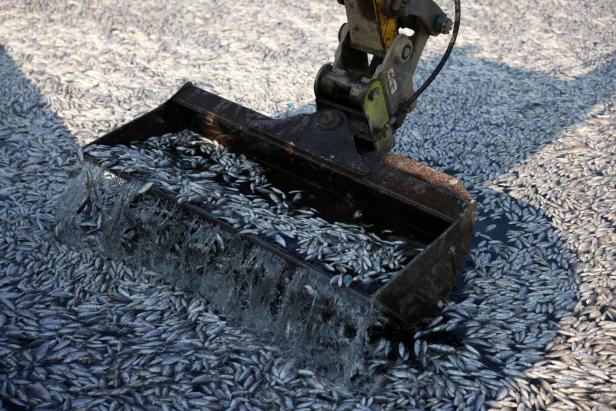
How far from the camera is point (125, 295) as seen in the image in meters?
4.98

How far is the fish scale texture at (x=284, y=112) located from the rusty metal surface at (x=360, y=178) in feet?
1.61

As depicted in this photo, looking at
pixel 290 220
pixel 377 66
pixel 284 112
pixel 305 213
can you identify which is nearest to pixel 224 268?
pixel 290 220

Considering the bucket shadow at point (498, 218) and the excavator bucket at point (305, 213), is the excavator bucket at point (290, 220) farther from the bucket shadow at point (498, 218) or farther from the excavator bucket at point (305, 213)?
the bucket shadow at point (498, 218)

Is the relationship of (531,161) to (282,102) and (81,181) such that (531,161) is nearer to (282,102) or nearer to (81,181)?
(282,102)

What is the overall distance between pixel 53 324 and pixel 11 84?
4317 millimetres

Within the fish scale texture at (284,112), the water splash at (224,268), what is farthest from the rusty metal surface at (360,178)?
the fish scale texture at (284,112)

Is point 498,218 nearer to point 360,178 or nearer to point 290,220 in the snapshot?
point 360,178

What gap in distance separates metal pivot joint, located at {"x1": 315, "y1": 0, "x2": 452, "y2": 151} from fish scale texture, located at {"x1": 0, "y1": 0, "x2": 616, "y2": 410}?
1.34m

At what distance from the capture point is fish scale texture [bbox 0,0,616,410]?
4.34 metres

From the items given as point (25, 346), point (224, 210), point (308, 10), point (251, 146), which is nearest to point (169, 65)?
point (308, 10)

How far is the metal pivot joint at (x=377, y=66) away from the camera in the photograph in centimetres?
458

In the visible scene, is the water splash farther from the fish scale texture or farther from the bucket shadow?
the bucket shadow

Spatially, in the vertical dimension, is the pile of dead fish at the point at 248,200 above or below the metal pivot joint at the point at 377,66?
below

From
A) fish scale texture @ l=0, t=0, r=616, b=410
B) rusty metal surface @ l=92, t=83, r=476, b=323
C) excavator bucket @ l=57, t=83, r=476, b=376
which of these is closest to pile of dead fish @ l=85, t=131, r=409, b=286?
excavator bucket @ l=57, t=83, r=476, b=376
